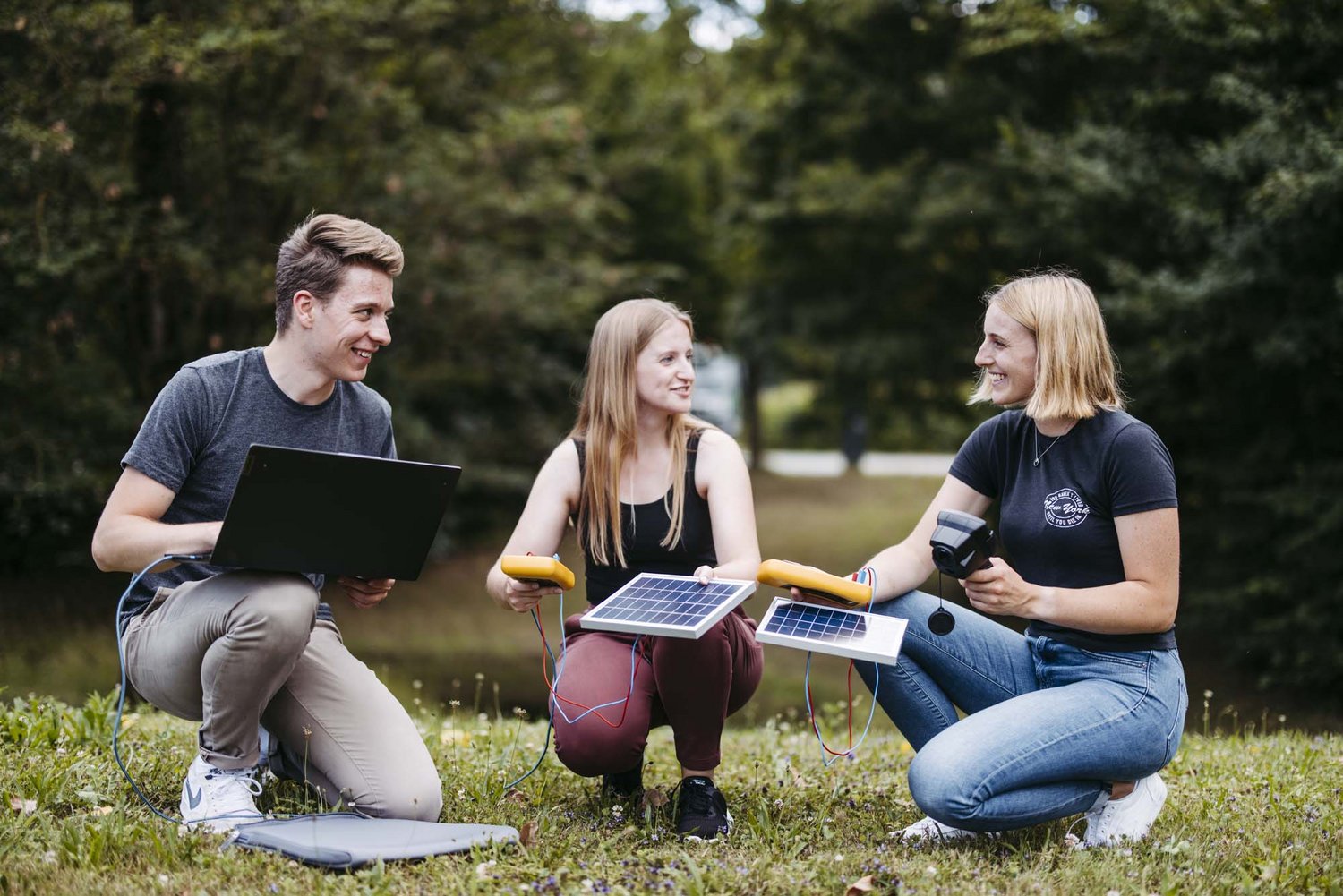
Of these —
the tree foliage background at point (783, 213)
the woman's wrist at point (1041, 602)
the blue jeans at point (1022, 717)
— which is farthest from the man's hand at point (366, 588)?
the tree foliage background at point (783, 213)

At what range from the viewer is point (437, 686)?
7.93 metres

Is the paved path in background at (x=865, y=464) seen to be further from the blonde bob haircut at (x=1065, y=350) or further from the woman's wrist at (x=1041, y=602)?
the woman's wrist at (x=1041, y=602)

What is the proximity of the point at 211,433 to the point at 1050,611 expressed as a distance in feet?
8.40

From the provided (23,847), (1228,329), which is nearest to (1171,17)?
(1228,329)

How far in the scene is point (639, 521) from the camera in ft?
12.6

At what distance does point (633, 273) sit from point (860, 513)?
5750mm

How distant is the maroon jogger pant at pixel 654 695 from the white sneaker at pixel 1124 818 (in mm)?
1117

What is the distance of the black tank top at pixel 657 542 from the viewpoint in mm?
3830

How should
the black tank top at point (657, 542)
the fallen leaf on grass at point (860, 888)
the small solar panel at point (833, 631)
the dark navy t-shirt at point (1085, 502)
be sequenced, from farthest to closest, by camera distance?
the black tank top at point (657, 542) < the dark navy t-shirt at point (1085, 502) < the small solar panel at point (833, 631) < the fallen leaf on grass at point (860, 888)

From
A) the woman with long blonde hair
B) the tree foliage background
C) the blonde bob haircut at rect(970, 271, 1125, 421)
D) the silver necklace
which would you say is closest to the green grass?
the woman with long blonde hair

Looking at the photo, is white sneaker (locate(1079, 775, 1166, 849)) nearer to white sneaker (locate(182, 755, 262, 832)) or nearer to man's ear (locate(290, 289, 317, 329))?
white sneaker (locate(182, 755, 262, 832))

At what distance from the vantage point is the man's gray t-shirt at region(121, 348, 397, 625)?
3.40 m

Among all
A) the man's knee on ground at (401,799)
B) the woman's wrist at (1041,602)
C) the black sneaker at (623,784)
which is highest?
the woman's wrist at (1041,602)

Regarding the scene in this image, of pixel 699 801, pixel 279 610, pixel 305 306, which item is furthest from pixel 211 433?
pixel 699 801
